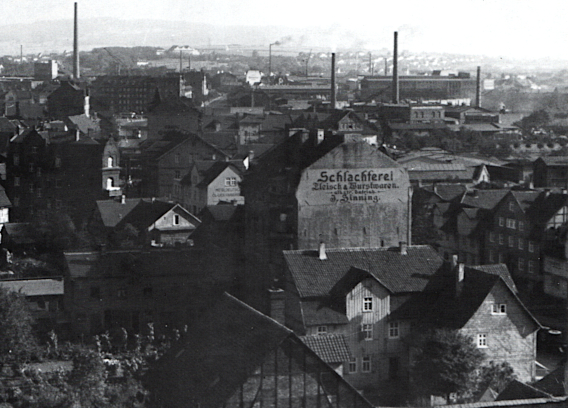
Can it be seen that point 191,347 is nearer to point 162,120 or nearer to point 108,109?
point 162,120

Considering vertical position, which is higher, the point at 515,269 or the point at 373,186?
the point at 373,186

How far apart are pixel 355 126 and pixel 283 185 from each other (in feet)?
67.0

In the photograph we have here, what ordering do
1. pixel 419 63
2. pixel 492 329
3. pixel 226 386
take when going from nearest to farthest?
1. pixel 226 386
2. pixel 492 329
3. pixel 419 63

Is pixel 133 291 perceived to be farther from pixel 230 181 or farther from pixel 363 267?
pixel 230 181

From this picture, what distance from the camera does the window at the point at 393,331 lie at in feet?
46.5

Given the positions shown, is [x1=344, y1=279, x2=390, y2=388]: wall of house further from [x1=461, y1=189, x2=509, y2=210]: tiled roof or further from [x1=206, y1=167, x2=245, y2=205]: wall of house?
[x1=206, y1=167, x2=245, y2=205]: wall of house

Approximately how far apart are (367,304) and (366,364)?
2.70 feet

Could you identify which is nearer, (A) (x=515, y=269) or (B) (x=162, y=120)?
(A) (x=515, y=269)

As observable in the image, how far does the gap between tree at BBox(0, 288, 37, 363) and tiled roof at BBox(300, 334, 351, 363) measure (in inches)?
224

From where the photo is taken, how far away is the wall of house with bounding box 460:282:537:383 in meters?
13.6

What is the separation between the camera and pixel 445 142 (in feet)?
130

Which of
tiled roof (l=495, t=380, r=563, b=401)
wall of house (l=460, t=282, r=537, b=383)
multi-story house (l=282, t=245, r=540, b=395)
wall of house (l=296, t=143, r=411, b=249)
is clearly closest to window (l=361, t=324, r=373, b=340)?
multi-story house (l=282, t=245, r=540, b=395)

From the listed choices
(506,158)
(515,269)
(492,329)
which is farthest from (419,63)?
(492,329)

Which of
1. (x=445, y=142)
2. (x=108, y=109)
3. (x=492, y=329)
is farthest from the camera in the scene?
(x=108, y=109)
